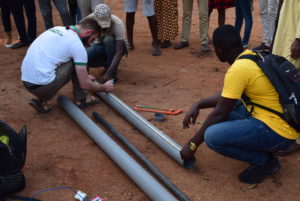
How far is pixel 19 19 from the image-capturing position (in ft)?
22.9

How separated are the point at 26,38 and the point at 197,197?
5.50m

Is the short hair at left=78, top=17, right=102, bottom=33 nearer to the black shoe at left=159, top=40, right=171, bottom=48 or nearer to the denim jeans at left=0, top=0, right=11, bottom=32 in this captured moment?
the black shoe at left=159, top=40, right=171, bottom=48

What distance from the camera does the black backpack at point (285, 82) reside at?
2717mm

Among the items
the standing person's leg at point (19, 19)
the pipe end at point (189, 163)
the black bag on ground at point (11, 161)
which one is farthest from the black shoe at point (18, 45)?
the pipe end at point (189, 163)

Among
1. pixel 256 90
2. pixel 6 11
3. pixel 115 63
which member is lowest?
pixel 115 63

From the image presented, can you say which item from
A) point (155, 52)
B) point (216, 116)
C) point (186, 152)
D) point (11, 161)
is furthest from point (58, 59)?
point (155, 52)

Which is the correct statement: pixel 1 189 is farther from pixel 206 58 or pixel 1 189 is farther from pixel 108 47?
pixel 206 58

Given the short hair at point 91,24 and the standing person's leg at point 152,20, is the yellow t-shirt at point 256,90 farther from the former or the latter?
the standing person's leg at point 152,20

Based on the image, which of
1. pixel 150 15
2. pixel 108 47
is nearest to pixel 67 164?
pixel 108 47

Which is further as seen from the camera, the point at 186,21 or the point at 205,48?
the point at 186,21

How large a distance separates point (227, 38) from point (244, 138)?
826 mm

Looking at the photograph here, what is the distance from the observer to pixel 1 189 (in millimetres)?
2934

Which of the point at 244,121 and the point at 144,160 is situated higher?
the point at 244,121

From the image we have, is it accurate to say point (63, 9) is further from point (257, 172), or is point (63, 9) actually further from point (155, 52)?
point (257, 172)
